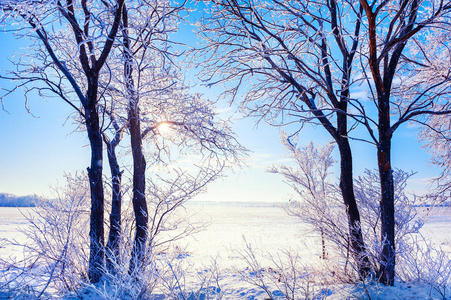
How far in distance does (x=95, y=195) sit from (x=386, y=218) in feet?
17.5

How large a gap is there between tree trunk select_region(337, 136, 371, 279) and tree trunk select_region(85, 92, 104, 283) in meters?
4.71

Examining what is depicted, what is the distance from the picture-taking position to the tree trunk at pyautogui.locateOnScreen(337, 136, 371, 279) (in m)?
4.87

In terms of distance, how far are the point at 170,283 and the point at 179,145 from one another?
3.93m

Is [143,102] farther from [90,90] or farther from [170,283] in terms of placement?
[170,283]

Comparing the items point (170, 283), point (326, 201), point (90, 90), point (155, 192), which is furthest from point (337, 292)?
point (90, 90)

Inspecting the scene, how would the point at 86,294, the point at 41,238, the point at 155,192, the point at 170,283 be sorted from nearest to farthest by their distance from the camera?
the point at 170,283
the point at 86,294
the point at 41,238
the point at 155,192

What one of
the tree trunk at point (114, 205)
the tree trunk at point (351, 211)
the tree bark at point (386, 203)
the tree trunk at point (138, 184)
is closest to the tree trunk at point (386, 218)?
the tree bark at point (386, 203)

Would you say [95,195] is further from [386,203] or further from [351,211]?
[386,203]

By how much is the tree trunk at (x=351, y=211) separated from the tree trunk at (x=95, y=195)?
15.5ft

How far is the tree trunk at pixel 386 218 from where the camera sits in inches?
177

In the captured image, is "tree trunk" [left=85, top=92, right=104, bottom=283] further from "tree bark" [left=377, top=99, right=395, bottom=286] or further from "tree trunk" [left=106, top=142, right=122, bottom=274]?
→ "tree bark" [left=377, top=99, right=395, bottom=286]

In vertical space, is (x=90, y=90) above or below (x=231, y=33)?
below

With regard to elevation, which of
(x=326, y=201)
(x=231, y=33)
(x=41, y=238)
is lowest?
(x=41, y=238)

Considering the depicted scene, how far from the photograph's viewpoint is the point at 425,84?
707cm
